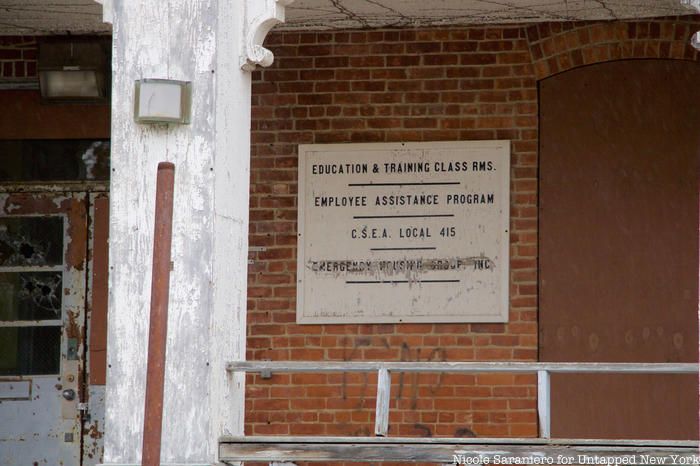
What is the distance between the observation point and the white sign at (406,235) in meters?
9.50

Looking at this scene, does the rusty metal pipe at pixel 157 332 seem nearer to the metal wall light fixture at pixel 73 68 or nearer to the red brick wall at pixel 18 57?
the metal wall light fixture at pixel 73 68

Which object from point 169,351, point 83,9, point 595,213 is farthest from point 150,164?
point 595,213

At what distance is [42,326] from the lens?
9.96 metres

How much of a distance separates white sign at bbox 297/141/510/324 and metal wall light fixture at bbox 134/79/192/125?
2855 mm

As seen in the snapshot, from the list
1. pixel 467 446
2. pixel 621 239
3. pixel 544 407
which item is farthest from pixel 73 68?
pixel 544 407

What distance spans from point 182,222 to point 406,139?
3.14m

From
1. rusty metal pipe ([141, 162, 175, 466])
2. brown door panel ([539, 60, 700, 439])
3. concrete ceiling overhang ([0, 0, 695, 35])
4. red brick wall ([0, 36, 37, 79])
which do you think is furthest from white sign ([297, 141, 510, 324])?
rusty metal pipe ([141, 162, 175, 466])

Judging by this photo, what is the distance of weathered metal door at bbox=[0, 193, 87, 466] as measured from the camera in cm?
981

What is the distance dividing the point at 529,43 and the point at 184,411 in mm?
4276

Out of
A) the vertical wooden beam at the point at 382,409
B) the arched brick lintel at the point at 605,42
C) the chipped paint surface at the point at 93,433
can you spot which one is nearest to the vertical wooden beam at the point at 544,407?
the vertical wooden beam at the point at 382,409

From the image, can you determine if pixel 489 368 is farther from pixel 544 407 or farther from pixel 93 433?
pixel 93 433

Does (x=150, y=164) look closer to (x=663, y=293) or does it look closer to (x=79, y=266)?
(x=79, y=266)

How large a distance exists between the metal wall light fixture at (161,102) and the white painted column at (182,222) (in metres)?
0.06

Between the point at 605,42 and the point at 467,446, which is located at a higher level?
the point at 605,42
